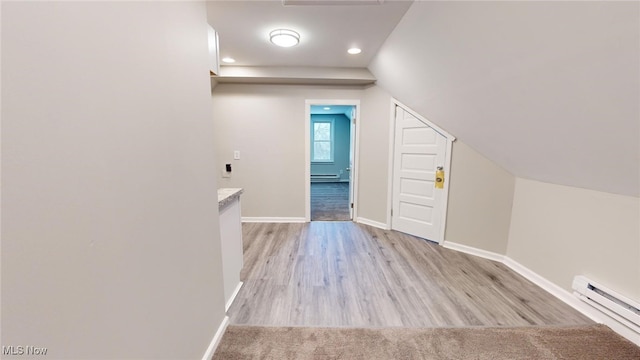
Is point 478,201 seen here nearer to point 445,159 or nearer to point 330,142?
point 445,159

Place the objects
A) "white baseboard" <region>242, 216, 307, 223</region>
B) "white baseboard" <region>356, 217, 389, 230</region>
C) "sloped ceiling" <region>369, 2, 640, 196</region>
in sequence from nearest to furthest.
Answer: "sloped ceiling" <region>369, 2, 640, 196</region>
"white baseboard" <region>356, 217, 389, 230</region>
"white baseboard" <region>242, 216, 307, 223</region>

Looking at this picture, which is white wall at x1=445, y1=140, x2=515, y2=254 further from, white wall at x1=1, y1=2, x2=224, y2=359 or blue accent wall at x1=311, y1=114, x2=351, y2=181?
blue accent wall at x1=311, y1=114, x2=351, y2=181

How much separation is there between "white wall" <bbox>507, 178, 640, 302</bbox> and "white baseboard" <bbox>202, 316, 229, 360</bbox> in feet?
9.09

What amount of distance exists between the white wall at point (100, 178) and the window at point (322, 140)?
6.52 metres

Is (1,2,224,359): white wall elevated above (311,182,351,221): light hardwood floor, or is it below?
above

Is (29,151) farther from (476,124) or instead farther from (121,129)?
(476,124)

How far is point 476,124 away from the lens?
2.15 metres

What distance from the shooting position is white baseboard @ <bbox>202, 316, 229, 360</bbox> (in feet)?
4.45

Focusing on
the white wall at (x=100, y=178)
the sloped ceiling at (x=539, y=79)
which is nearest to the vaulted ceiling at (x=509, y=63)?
the sloped ceiling at (x=539, y=79)

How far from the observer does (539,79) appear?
1.32 metres

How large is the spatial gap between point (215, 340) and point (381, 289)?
137 cm

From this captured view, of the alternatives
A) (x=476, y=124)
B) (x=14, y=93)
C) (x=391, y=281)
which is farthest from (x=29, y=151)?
(x=476, y=124)

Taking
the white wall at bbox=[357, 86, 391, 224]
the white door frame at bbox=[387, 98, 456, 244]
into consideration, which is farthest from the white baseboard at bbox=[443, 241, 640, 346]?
the white wall at bbox=[357, 86, 391, 224]

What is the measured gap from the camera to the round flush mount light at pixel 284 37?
7.18 ft
